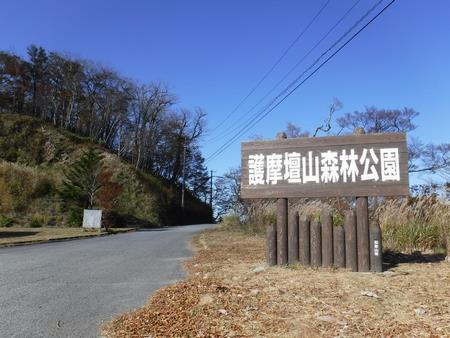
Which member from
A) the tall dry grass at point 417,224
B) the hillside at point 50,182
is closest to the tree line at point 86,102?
the hillside at point 50,182

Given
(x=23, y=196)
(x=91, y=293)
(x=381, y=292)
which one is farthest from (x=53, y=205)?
(x=381, y=292)

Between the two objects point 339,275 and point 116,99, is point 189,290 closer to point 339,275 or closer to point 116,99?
point 339,275

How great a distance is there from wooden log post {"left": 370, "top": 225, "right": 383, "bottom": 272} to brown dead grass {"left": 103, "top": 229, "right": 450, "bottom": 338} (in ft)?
0.85

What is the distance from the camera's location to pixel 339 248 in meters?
7.66

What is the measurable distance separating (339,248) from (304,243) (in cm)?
66

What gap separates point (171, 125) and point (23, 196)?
1230 inches

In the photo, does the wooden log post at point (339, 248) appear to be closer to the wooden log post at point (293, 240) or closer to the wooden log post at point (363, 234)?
the wooden log post at point (363, 234)

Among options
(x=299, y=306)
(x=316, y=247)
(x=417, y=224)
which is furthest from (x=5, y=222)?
(x=299, y=306)

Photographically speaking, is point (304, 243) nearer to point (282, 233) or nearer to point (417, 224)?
point (282, 233)

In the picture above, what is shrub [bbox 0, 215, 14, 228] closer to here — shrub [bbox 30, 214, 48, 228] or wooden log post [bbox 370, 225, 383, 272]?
shrub [bbox 30, 214, 48, 228]

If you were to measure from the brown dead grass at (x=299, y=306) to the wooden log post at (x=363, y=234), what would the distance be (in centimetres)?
44

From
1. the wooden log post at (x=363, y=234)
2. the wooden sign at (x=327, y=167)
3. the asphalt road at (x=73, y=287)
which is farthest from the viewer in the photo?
the wooden sign at (x=327, y=167)

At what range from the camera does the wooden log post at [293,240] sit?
8.00m

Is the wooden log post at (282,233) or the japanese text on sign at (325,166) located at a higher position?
the japanese text on sign at (325,166)
